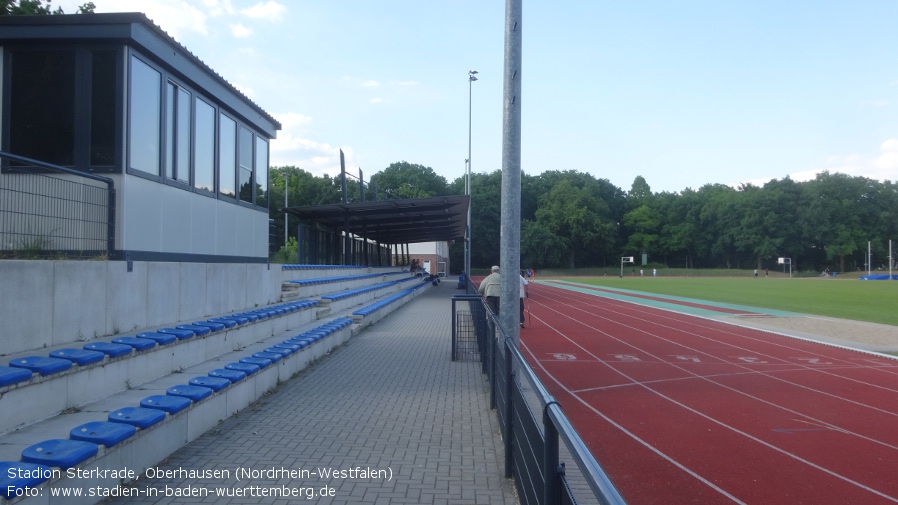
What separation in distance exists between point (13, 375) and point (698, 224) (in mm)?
113751

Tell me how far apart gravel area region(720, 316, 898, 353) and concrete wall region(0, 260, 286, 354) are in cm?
1564

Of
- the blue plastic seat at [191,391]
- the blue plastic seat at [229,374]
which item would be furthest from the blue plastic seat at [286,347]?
the blue plastic seat at [191,391]

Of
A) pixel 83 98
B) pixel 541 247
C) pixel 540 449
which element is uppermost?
pixel 541 247

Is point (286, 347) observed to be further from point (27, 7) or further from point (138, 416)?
point (27, 7)

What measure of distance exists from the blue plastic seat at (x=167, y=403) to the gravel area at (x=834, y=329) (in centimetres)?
1640

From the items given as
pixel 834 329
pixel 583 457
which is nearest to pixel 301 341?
pixel 583 457

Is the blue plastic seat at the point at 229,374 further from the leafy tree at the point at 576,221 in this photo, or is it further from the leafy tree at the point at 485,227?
the leafy tree at the point at 576,221

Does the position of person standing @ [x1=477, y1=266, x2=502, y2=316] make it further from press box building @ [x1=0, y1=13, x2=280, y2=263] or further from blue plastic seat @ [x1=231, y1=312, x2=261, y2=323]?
press box building @ [x1=0, y1=13, x2=280, y2=263]

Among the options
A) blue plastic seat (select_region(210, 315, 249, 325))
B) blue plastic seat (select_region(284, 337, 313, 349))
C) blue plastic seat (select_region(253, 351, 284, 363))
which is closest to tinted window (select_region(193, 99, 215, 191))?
blue plastic seat (select_region(210, 315, 249, 325))

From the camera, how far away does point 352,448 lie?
598 cm

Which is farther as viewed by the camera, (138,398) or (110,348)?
(110,348)

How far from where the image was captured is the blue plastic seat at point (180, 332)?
7312mm

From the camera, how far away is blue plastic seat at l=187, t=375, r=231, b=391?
632 centimetres

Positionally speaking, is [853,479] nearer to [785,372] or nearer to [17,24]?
[785,372]
